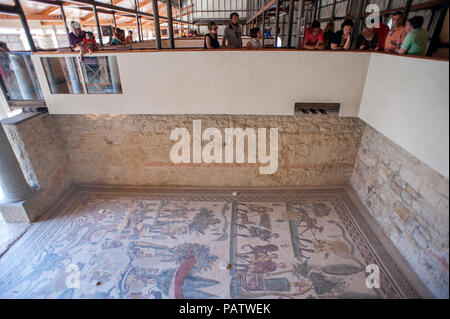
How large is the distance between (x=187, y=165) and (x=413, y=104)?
3.59 m

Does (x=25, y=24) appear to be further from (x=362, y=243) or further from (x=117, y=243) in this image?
(x=362, y=243)

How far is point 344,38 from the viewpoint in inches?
149

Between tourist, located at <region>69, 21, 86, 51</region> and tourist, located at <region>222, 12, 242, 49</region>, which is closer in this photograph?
tourist, located at <region>69, 21, 86, 51</region>

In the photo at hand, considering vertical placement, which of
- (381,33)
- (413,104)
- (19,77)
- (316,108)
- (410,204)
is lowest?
(410,204)

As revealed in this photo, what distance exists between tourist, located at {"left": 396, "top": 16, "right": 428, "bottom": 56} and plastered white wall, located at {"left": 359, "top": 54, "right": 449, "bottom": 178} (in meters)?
0.18

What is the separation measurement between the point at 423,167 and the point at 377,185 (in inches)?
39.9

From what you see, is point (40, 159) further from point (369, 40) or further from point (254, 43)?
point (369, 40)

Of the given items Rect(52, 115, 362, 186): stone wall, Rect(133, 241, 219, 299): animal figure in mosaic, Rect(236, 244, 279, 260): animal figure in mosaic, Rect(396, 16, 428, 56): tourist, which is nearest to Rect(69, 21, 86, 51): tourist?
Rect(52, 115, 362, 186): stone wall

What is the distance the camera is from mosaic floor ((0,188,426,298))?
2920mm

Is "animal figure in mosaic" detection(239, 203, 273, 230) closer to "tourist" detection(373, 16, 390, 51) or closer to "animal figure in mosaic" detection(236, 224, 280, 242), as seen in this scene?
"animal figure in mosaic" detection(236, 224, 280, 242)

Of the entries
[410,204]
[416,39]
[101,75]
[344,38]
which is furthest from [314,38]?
[101,75]

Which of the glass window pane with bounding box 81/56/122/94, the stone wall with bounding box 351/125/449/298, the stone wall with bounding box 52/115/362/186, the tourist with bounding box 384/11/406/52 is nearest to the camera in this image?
the stone wall with bounding box 351/125/449/298

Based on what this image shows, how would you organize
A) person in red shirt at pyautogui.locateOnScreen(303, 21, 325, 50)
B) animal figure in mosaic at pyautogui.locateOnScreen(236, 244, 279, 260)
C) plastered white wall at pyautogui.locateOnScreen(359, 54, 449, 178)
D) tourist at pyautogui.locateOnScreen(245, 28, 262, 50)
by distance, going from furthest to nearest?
tourist at pyautogui.locateOnScreen(245, 28, 262, 50) → person in red shirt at pyautogui.locateOnScreen(303, 21, 325, 50) → animal figure in mosaic at pyautogui.locateOnScreen(236, 244, 279, 260) → plastered white wall at pyautogui.locateOnScreen(359, 54, 449, 178)

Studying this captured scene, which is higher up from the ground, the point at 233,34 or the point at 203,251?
the point at 233,34
